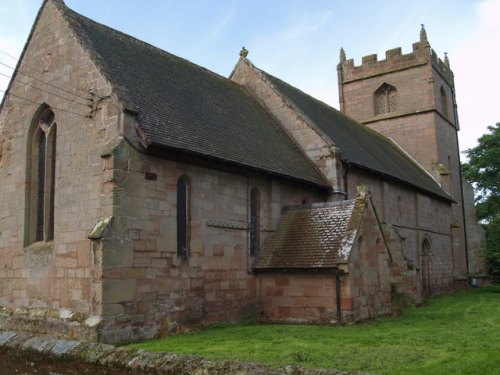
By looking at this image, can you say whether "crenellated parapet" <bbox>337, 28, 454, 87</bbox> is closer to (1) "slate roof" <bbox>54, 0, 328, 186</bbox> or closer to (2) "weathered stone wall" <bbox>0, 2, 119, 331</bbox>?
(1) "slate roof" <bbox>54, 0, 328, 186</bbox>

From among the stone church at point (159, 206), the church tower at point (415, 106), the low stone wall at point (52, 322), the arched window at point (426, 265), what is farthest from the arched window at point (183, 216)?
the church tower at point (415, 106)

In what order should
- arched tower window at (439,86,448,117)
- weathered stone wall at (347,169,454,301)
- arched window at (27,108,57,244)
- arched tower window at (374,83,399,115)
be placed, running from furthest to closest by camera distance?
1. arched tower window at (439,86,448,117)
2. arched tower window at (374,83,399,115)
3. weathered stone wall at (347,169,454,301)
4. arched window at (27,108,57,244)

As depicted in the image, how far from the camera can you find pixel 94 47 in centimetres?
1520

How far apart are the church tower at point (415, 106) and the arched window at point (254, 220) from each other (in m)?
19.4

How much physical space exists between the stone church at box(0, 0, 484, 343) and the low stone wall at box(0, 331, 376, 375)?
17.2 ft

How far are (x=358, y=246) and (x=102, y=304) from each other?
7338 mm

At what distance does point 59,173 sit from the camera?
14.3 meters

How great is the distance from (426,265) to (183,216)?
1805 centimetres

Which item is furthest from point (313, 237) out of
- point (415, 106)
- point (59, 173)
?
point (415, 106)

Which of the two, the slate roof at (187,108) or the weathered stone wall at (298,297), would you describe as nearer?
the slate roof at (187,108)

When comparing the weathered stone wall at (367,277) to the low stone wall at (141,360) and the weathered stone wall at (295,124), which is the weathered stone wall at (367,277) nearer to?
the weathered stone wall at (295,124)

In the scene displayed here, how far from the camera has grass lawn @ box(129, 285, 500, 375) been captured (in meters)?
8.63

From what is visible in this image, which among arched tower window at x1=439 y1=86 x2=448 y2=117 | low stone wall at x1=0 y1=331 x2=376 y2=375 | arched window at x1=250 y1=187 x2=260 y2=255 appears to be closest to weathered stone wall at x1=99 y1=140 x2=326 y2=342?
arched window at x1=250 y1=187 x2=260 y2=255

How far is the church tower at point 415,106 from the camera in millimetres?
33344
